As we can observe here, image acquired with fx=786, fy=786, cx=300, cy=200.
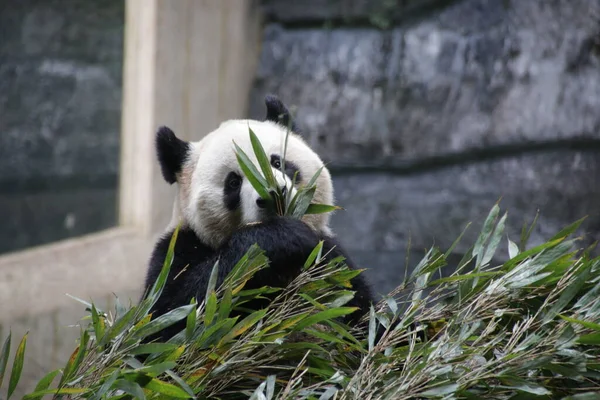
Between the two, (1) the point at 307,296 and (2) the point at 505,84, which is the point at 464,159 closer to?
(2) the point at 505,84

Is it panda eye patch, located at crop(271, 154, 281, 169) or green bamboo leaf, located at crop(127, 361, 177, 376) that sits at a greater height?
panda eye patch, located at crop(271, 154, 281, 169)

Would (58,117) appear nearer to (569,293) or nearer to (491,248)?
(491,248)

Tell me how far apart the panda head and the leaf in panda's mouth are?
0.31ft

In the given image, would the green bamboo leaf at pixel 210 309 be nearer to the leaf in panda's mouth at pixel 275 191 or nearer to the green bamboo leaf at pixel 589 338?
the leaf in panda's mouth at pixel 275 191

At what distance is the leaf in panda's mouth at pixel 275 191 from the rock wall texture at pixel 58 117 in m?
2.50

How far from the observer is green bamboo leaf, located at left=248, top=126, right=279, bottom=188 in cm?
231

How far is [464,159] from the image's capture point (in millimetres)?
4688

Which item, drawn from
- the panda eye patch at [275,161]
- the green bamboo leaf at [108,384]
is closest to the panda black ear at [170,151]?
the panda eye patch at [275,161]

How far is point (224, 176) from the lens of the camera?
270 cm

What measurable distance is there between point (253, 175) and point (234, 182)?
0.36 m

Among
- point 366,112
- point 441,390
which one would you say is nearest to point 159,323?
point 441,390

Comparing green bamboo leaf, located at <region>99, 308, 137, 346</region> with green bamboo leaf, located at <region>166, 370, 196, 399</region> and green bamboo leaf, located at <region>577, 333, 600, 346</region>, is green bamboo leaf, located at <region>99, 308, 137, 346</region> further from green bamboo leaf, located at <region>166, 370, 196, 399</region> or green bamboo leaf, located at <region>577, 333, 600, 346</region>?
green bamboo leaf, located at <region>577, 333, 600, 346</region>

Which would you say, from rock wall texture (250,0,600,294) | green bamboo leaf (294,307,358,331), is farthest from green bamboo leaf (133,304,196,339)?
rock wall texture (250,0,600,294)

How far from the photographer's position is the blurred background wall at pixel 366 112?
4398mm
